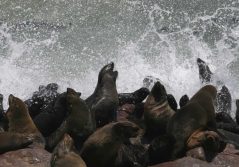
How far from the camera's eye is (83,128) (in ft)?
21.1

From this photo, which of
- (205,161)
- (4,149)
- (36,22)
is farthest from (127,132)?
(36,22)

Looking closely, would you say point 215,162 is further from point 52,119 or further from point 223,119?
point 52,119

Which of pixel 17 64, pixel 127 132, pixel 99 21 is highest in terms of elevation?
pixel 99 21

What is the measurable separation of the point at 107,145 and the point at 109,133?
0.45ft

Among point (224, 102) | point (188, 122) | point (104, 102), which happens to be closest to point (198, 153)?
point (188, 122)

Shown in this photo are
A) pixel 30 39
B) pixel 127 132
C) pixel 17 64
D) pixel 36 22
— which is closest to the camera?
Result: pixel 127 132

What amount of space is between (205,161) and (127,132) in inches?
36.8

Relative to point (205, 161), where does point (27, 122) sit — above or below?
above

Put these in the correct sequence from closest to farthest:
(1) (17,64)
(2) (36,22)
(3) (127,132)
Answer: (3) (127,132) → (1) (17,64) → (2) (36,22)

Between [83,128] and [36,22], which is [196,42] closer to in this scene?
[36,22]

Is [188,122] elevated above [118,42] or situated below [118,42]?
below

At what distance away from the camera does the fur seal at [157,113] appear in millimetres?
6789

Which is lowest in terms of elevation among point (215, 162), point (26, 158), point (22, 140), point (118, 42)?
point (215, 162)

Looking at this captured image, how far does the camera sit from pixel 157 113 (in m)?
6.85
